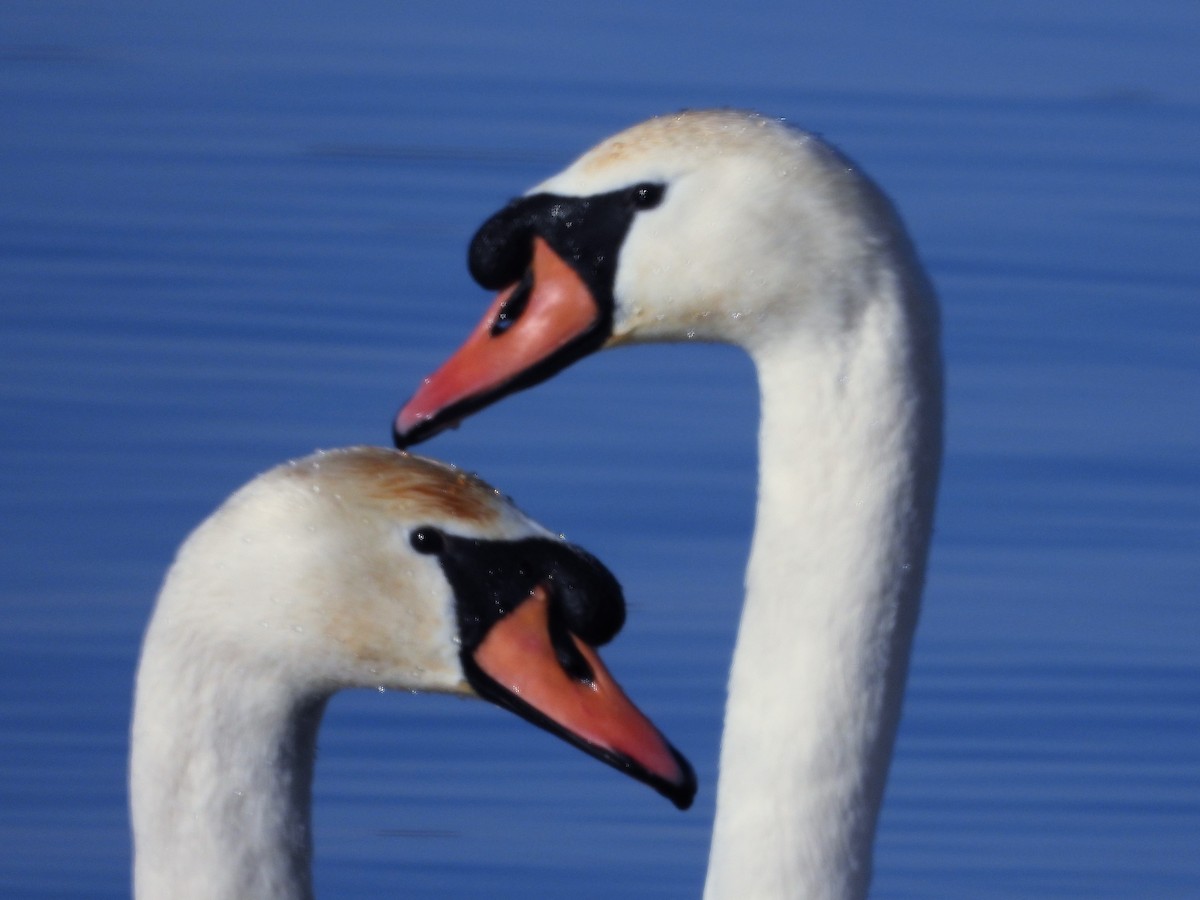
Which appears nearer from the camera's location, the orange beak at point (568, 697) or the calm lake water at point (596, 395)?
the orange beak at point (568, 697)

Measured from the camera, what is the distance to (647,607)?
776 cm

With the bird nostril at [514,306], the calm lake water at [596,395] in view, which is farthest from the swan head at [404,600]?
the calm lake water at [596,395]

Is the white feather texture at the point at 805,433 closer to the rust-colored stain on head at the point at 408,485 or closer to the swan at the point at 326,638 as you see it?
the swan at the point at 326,638

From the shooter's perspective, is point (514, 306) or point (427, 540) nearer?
point (427, 540)

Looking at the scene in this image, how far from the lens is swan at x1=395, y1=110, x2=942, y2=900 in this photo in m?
4.17

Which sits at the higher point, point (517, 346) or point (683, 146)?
point (683, 146)

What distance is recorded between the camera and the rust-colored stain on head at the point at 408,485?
4254mm

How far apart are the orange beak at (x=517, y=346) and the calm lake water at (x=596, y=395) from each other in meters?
2.67

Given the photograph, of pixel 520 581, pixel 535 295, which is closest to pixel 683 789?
pixel 520 581

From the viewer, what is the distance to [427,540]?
14.0ft

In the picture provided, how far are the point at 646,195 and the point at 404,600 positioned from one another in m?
0.61

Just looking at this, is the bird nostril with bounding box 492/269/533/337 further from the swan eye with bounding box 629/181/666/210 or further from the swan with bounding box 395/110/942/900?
the swan eye with bounding box 629/181/666/210

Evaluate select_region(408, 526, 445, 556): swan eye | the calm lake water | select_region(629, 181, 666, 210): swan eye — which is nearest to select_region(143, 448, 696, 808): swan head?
select_region(408, 526, 445, 556): swan eye

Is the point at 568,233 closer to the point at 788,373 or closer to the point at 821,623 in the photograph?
the point at 788,373
